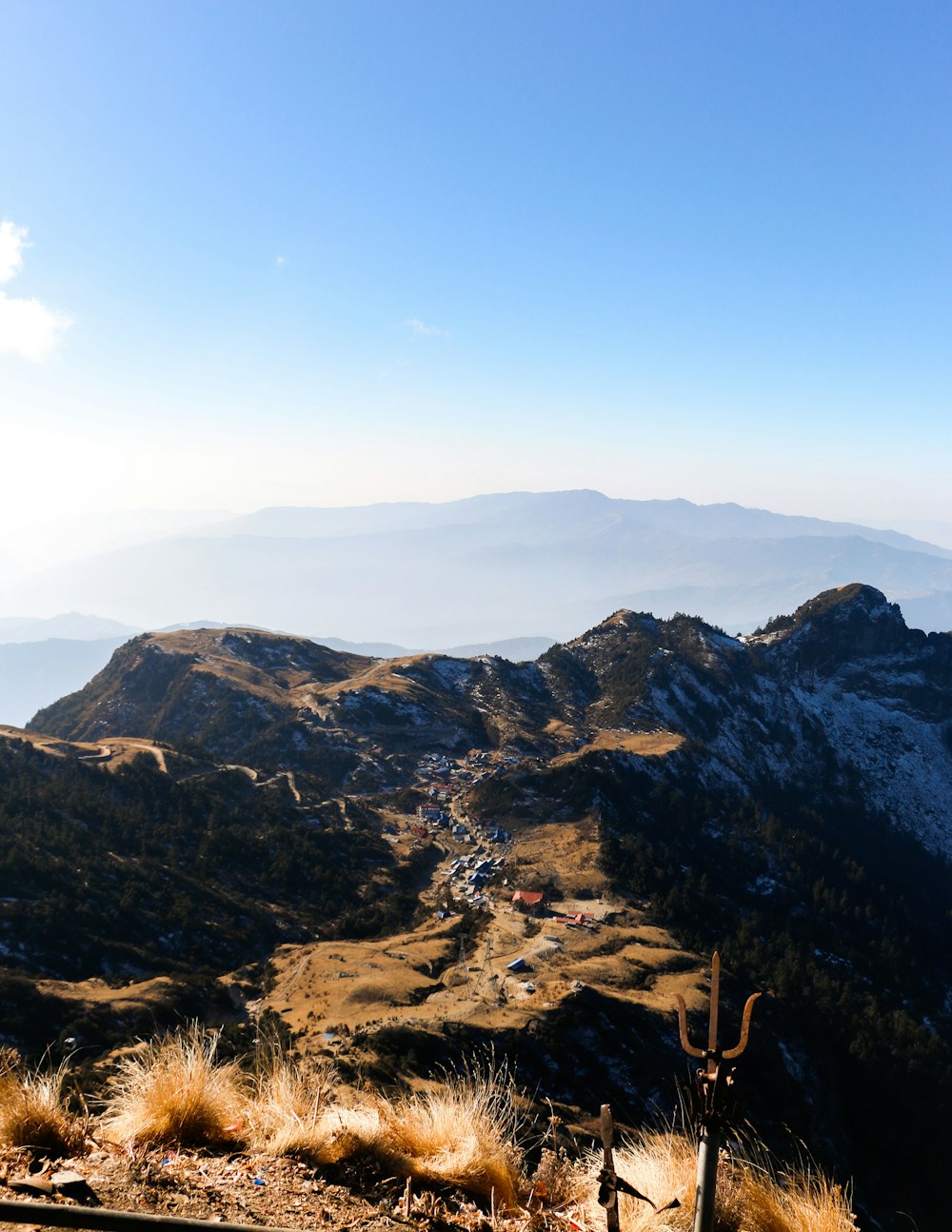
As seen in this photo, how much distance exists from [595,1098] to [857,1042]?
2745 cm

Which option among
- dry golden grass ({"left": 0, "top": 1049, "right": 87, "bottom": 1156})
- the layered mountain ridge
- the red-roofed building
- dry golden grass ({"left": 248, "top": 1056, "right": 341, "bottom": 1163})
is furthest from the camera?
the layered mountain ridge

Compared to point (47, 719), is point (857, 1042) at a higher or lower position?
lower

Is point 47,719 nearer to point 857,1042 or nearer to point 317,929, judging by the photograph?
point 317,929

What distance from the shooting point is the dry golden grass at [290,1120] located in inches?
229

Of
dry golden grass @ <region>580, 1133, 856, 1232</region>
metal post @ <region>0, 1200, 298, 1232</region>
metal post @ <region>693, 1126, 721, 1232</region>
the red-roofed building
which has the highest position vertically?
metal post @ <region>693, 1126, 721, 1232</region>

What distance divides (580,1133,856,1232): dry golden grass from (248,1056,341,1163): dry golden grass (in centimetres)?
232

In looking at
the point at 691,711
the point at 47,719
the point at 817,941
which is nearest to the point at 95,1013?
the point at 817,941

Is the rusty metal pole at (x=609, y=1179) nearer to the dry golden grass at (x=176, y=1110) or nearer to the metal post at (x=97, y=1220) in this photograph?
the metal post at (x=97, y=1220)

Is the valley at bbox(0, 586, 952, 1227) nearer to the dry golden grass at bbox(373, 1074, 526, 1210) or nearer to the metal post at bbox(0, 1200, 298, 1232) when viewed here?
the dry golden grass at bbox(373, 1074, 526, 1210)

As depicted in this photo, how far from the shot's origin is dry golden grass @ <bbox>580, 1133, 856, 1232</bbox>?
495 centimetres

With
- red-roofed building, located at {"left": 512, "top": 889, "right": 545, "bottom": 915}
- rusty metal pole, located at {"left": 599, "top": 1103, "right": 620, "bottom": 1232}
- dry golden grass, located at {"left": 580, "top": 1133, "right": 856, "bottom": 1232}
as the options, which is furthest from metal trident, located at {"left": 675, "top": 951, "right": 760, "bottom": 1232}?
red-roofed building, located at {"left": 512, "top": 889, "right": 545, "bottom": 915}

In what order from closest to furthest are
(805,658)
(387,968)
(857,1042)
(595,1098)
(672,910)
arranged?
(595,1098) → (387,968) → (857,1042) → (672,910) → (805,658)

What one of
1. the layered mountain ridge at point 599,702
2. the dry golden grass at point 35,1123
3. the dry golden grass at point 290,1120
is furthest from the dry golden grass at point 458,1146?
the layered mountain ridge at point 599,702

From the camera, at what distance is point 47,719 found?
104 m
